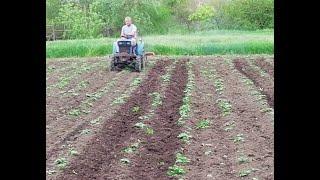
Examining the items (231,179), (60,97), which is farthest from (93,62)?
(231,179)

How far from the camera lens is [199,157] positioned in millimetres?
7562

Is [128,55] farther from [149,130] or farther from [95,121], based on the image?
[149,130]

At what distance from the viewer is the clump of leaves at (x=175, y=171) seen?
6.76 metres

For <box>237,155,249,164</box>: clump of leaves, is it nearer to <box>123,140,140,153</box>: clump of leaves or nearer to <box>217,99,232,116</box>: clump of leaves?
<box>123,140,140,153</box>: clump of leaves

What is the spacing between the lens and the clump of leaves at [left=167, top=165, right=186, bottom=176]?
6.76 m

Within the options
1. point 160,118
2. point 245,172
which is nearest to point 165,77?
point 160,118

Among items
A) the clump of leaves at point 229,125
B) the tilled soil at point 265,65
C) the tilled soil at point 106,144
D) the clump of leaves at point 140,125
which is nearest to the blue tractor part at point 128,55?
the tilled soil at point 106,144

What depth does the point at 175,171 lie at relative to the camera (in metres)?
6.82

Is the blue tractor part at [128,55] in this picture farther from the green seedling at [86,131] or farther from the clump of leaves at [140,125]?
the green seedling at [86,131]

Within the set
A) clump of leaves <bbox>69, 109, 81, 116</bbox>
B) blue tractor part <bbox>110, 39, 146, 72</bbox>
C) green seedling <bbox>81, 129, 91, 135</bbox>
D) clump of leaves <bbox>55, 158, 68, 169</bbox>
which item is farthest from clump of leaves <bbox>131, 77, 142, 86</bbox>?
clump of leaves <bbox>55, 158, 68, 169</bbox>
